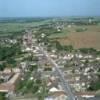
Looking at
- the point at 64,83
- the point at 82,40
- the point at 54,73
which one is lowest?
the point at 82,40

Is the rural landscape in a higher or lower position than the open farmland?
higher

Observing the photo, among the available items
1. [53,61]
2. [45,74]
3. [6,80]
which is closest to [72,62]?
[53,61]

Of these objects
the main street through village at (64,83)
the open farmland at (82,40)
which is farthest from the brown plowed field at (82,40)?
the main street through village at (64,83)

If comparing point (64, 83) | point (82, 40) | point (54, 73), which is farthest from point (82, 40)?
point (64, 83)

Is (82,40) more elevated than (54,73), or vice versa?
(54,73)

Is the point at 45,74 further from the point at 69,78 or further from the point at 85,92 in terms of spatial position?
the point at 85,92

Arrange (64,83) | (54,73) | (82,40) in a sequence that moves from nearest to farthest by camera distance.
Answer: (64,83) < (54,73) < (82,40)

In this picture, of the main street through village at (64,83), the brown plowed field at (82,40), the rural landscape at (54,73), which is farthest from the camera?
the brown plowed field at (82,40)

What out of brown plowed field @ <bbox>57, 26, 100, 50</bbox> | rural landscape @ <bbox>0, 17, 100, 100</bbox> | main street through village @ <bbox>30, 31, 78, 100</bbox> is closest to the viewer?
main street through village @ <bbox>30, 31, 78, 100</bbox>

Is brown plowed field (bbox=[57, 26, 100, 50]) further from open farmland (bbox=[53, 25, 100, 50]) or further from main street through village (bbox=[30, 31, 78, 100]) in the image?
main street through village (bbox=[30, 31, 78, 100])

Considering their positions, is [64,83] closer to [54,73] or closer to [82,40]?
[54,73]

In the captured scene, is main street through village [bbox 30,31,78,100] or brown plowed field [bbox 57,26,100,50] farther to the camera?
brown plowed field [bbox 57,26,100,50]

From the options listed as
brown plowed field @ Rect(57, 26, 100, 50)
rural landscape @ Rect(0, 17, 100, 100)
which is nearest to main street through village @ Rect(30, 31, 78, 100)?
rural landscape @ Rect(0, 17, 100, 100)

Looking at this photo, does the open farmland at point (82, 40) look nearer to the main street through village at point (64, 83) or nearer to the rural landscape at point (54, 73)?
the rural landscape at point (54, 73)
